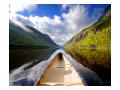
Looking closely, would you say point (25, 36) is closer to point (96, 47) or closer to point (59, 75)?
point (59, 75)

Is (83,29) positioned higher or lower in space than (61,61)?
higher

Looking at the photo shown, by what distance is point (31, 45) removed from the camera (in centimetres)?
196

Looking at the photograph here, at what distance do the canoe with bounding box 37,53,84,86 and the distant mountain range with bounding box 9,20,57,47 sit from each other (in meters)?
0.17

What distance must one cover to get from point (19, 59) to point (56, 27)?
0.40 m

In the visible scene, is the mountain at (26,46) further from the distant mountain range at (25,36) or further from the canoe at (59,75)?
the canoe at (59,75)

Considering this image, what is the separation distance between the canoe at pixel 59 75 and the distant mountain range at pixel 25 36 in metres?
0.17

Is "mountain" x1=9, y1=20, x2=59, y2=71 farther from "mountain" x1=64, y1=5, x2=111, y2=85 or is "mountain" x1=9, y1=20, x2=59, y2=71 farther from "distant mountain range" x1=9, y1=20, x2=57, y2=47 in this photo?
"mountain" x1=64, y1=5, x2=111, y2=85

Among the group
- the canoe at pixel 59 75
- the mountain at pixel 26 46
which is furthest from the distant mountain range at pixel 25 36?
the canoe at pixel 59 75

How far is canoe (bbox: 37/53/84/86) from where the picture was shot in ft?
6.41

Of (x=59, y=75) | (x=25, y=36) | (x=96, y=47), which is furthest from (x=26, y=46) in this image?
(x=96, y=47)

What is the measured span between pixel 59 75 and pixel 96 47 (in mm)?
384

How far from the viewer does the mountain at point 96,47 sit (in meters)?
1.96
